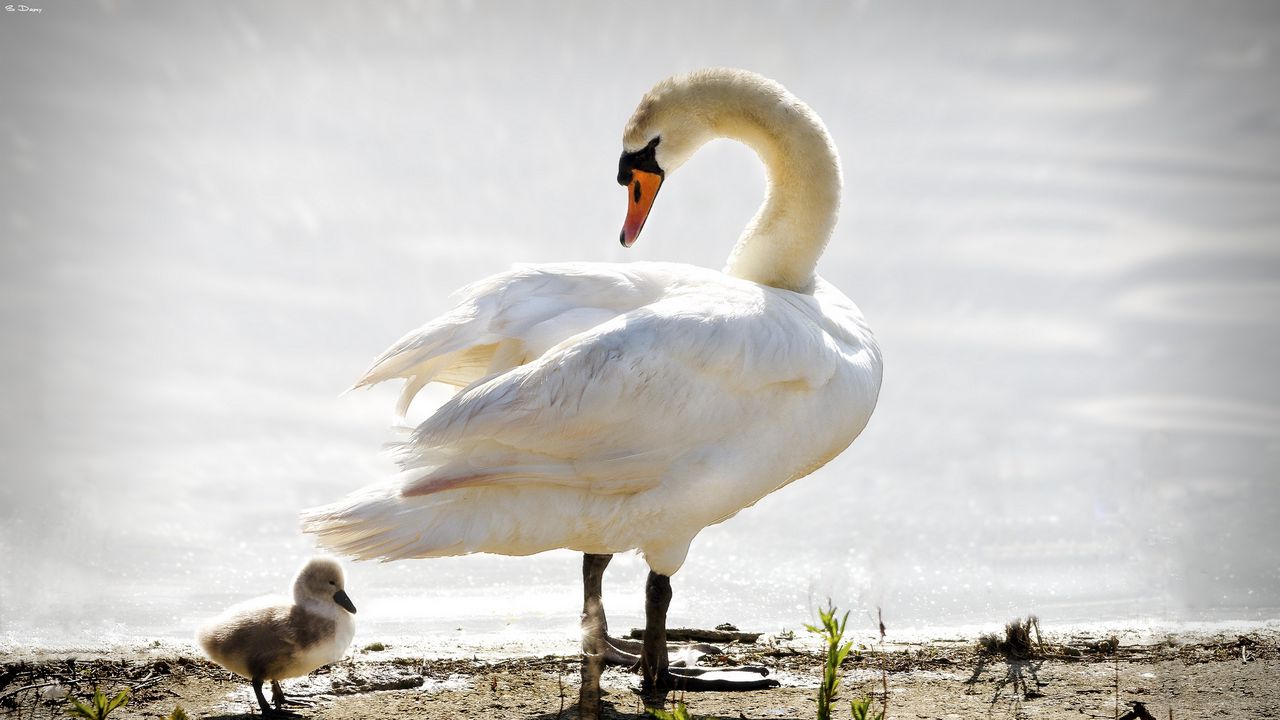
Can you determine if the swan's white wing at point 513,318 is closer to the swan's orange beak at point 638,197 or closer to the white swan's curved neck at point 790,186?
the swan's orange beak at point 638,197

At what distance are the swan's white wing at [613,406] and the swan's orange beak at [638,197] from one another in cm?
129

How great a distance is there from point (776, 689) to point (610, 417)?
1.49m

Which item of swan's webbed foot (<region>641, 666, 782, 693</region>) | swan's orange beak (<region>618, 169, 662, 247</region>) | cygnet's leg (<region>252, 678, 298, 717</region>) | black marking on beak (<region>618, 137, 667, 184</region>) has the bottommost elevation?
cygnet's leg (<region>252, 678, 298, 717</region>)

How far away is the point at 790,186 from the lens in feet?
18.1

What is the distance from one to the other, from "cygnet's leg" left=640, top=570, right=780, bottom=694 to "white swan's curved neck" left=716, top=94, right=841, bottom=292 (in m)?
1.66

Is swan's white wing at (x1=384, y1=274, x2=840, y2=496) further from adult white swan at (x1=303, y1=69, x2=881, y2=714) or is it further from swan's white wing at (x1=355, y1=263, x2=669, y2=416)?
swan's white wing at (x1=355, y1=263, x2=669, y2=416)

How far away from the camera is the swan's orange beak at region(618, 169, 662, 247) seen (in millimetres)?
5504

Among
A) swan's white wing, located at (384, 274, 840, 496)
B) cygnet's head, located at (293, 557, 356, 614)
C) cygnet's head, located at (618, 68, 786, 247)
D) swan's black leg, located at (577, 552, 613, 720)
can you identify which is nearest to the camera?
swan's white wing, located at (384, 274, 840, 496)

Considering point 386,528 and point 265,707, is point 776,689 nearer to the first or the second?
point 386,528

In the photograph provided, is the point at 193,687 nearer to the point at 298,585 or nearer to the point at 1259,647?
the point at 298,585

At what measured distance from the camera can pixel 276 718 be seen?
4305 millimetres

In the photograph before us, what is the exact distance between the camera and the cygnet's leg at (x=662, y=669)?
15.0 ft

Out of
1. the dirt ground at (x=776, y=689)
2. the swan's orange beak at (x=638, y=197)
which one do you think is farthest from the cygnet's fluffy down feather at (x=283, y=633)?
the swan's orange beak at (x=638, y=197)

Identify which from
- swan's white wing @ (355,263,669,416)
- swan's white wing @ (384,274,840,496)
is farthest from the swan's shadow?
swan's white wing @ (355,263,669,416)
